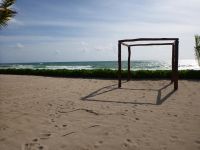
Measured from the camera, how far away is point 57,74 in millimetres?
20297

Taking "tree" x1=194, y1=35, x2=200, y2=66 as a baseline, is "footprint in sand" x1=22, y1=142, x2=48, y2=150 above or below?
below

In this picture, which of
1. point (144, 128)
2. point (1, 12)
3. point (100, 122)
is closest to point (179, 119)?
point (144, 128)

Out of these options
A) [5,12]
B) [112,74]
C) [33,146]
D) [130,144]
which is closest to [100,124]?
[130,144]

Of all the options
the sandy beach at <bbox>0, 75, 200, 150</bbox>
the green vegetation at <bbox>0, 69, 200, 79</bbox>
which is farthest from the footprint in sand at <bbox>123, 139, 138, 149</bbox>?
the green vegetation at <bbox>0, 69, 200, 79</bbox>

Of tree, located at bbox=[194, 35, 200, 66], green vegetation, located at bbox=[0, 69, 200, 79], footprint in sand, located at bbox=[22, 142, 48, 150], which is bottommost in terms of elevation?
footprint in sand, located at bbox=[22, 142, 48, 150]

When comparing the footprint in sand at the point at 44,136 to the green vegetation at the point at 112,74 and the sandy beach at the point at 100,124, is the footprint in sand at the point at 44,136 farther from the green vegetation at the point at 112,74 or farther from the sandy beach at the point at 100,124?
the green vegetation at the point at 112,74

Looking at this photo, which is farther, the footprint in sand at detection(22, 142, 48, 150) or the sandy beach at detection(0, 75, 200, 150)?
the sandy beach at detection(0, 75, 200, 150)

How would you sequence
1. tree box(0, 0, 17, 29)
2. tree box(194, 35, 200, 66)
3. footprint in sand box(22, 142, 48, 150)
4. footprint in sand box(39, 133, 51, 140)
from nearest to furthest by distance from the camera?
footprint in sand box(22, 142, 48, 150), footprint in sand box(39, 133, 51, 140), tree box(0, 0, 17, 29), tree box(194, 35, 200, 66)

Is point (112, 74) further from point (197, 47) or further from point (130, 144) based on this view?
point (130, 144)

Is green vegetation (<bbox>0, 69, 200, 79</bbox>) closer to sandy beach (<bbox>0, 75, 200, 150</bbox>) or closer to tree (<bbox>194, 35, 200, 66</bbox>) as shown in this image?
tree (<bbox>194, 35, 200, 66</bbox>)

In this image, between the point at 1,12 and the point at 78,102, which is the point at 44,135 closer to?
the point at 78,102

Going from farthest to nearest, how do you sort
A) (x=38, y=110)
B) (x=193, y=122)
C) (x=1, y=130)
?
(x=38, y=110)
(x=193, y=122)
(x=1, y=130)

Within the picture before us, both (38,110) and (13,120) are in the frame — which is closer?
(13,120)

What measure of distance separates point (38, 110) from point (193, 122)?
442 centimetres
